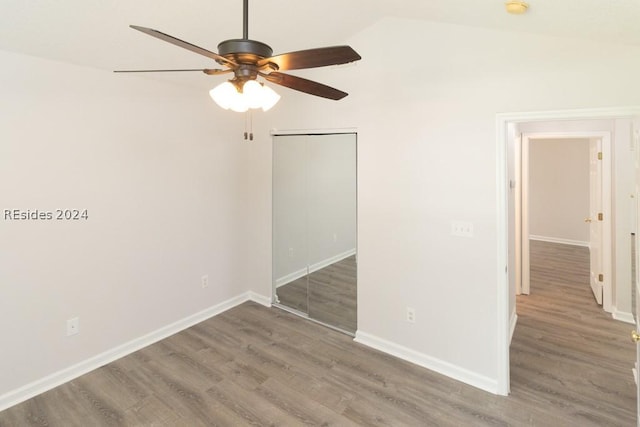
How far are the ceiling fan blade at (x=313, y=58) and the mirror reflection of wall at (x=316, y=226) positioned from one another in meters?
1.87

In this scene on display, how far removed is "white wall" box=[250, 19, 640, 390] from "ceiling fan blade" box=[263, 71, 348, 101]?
1240 millimetres

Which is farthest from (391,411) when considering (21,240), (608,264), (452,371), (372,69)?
(608,264)

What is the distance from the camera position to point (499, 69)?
2.37m

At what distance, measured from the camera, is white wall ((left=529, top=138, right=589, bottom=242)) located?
6871 mm

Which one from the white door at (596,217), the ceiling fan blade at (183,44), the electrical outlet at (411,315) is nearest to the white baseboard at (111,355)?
the electrical outlet at (411,315)

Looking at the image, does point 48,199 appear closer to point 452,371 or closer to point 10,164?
point 10,164

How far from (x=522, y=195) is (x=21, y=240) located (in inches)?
195

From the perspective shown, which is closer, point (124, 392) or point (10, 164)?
point (10, 164)

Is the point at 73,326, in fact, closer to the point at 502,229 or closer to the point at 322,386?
the point at 322,386

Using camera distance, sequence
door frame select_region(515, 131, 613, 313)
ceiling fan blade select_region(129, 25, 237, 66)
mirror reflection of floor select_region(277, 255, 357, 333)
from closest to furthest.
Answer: ceiling fan blade select_region(129, 25, 237, 66), mirror reflection of floor select_region(277, 255, 357, 333), door frame select_region(515, 131, 613, 313)

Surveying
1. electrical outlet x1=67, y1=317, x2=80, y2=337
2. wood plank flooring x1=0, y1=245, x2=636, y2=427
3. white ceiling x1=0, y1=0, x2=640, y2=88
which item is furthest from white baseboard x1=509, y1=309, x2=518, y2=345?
electrical outlet x1=67, y1=317, x2=80, y2=337

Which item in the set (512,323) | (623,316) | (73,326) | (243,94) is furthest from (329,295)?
(623,316)

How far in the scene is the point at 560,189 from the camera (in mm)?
7109

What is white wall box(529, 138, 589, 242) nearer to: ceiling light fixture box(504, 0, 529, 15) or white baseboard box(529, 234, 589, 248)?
white baseboard box(529, 234, 589, 248)
